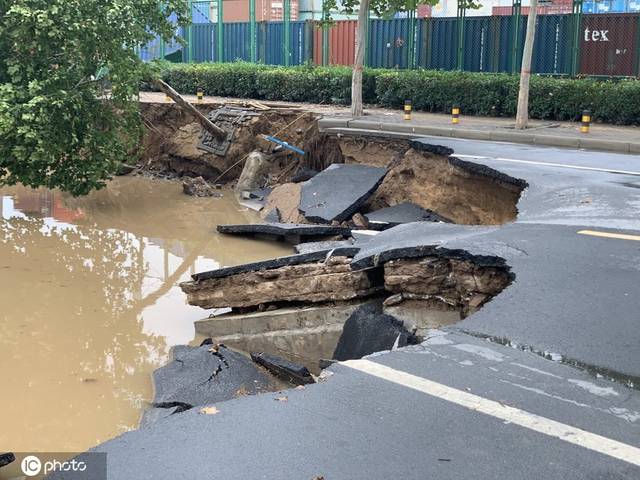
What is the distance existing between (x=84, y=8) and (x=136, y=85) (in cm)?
212

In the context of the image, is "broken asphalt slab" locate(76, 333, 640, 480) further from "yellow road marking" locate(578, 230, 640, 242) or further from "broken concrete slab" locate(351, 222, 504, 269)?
"yellow road marking" locate(578, 230, 640, 242)

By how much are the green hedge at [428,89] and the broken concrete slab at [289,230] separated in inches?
168

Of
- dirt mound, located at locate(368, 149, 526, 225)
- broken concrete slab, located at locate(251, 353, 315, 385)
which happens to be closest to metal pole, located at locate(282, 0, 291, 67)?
dirt mound, located at locate(368, 149, 526, 225)

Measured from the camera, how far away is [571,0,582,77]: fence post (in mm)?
20094

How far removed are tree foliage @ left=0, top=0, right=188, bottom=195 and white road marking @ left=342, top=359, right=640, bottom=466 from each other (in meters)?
10.0

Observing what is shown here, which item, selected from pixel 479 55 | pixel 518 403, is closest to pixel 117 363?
pixel 518 403

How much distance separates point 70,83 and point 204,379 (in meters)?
8.80

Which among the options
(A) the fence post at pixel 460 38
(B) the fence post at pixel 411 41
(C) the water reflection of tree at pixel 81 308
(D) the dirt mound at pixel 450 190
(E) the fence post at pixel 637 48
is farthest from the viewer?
(B) the fence post at pixel 411 41

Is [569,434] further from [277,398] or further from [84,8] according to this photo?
[84,8]

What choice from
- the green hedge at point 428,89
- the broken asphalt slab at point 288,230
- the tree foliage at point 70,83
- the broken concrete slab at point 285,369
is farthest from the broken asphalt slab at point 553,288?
the green hedge at point 428,89

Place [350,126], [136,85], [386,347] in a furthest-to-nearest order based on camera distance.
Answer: [350,126], [136,85], [386,347]

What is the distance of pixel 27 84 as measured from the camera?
1348cm

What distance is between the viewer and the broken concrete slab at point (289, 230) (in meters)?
12.2

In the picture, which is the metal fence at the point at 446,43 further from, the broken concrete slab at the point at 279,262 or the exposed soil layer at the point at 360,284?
the exposed soil layer at the point at 360,284
